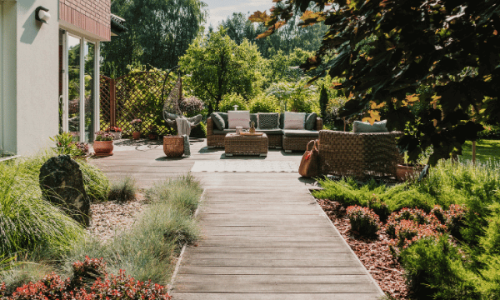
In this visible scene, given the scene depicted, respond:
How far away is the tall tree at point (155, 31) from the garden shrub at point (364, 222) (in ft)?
64.1

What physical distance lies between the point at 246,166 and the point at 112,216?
354 cm

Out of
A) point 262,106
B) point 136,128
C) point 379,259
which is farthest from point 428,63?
point 136,128

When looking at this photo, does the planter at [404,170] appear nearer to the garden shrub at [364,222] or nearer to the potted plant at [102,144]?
the garden shrub at [364,222]

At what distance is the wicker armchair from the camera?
5457mm

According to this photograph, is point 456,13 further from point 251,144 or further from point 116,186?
point 251,144

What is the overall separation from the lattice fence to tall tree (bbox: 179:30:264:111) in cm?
174

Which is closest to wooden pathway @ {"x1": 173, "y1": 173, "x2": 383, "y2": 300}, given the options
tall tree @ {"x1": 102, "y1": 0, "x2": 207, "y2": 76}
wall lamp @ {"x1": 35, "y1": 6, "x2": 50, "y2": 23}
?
wall lamp @ {"x1": 35, "y1": 6, "x2": 50, "y2": 23}

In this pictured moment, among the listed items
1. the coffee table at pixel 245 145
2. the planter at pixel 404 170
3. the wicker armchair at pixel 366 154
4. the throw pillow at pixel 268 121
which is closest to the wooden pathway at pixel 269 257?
the wicker armchair at pixel 366 154

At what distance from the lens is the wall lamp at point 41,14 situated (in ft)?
18.3

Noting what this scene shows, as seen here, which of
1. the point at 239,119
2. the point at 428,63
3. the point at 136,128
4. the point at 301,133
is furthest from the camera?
the point at 136,128

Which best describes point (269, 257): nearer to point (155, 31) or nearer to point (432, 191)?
point (432, 191)

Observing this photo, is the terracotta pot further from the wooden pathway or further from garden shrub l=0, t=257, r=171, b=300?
garden shrub l=0, t=257, r=171, b=300

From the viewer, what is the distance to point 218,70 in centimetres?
1378

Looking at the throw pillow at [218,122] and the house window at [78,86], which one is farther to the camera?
the throw pillow at [218,122]
